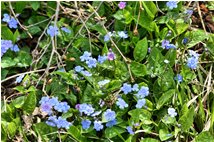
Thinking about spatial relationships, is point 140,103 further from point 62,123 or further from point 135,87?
point 62,123

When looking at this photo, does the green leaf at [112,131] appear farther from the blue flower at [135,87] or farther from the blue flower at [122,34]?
the blue flower at [122,34]

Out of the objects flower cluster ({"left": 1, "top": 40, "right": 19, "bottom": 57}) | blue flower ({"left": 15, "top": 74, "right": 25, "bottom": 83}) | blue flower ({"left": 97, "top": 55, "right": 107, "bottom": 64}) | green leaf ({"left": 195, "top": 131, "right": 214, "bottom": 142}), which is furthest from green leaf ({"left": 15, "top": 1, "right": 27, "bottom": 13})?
green leaf ({"left": 195, "top": 131, "right": 214, "bottom": 142})

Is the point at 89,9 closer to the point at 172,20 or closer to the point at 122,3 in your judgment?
the point at 122,3

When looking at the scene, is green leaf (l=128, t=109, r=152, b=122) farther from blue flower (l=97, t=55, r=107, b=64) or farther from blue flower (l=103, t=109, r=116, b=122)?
blue flower (l=97, t=55, r=107, b=64)

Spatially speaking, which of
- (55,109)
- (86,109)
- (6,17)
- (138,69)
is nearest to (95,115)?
(86,109)

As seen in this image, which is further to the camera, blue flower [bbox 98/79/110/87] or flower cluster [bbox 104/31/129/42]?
flower cluster [bbox 104/31/129/42]

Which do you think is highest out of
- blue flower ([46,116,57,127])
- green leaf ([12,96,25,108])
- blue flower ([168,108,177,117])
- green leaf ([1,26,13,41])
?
green leaf ([1,26,13,41])

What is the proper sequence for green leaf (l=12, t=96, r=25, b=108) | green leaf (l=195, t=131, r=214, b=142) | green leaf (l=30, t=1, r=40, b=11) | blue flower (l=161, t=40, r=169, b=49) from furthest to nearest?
1. green leaf (l=30, t=1, r=40, b=11)
2. blue flower (l=161, t=40, r=169, b=49)
3. green leaf (l=12, t=96, r=25, b=108)
4. green leaf (l=195, t=131, r=214, b=142)

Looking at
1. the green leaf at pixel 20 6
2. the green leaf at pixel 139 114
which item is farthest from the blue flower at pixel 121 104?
the green leaf at pixel 20 6
